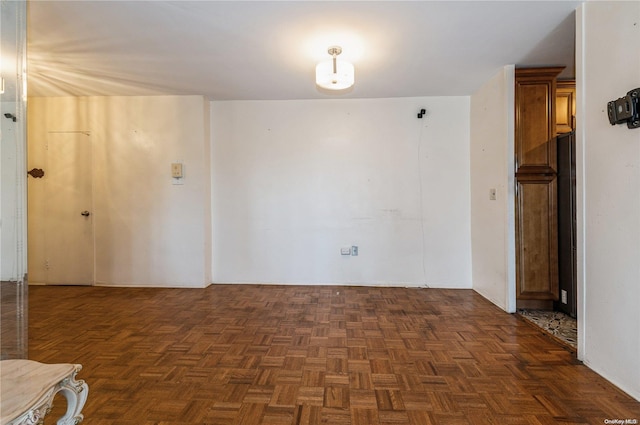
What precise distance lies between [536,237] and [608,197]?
4.21 ft

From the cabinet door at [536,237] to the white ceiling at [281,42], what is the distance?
118cm

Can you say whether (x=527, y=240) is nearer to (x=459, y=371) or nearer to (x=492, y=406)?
(x=459, y=371)

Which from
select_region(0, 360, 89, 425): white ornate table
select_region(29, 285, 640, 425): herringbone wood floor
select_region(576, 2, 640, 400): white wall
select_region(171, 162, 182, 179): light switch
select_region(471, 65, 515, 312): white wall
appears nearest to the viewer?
select_region(0, 360, 89, 425): white ornate table

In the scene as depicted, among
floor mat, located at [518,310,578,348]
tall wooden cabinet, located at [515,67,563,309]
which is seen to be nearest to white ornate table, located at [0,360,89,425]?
floor mat, located at [518,310,578,348]

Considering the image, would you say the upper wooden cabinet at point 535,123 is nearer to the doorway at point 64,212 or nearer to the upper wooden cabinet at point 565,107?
the upper wooden cabinet at point 565,107

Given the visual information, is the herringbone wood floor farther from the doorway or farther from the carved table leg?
the doorway

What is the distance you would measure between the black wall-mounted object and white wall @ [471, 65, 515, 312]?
1219mm

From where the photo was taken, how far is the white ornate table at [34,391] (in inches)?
35.9

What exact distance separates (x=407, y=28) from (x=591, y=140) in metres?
1.47

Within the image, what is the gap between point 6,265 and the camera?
1.63 m

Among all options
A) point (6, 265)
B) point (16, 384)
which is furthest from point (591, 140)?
point (6, 265)

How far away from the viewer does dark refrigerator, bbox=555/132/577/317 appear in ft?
8.88

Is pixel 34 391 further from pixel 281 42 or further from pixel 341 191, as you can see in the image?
pixel 341 191

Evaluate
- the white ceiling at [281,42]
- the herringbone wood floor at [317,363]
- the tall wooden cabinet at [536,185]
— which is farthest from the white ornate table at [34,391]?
the tall wooden cabinet at [536,185]
